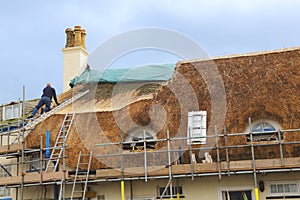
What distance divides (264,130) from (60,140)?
6.42 meters

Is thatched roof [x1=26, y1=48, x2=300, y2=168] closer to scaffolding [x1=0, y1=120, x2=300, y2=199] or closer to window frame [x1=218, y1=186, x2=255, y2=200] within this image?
scaffolding [x1=0, y1=120, x2=300, y2=199]

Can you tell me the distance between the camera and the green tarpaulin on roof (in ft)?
59.1

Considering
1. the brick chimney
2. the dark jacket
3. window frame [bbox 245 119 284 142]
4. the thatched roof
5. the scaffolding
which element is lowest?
the scaffolding

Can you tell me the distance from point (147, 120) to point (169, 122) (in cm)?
74

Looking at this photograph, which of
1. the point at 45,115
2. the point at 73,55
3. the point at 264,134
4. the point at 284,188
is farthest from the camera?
the point at 73,55

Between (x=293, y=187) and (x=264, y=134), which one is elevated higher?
(x=264, y=134)

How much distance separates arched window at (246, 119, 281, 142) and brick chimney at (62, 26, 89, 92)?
28.9 feet

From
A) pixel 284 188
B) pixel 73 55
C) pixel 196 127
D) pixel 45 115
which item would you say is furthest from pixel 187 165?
pixel 73 55

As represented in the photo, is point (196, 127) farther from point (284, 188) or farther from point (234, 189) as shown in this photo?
point (284, 188)

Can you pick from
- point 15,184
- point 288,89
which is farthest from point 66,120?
point 288,89

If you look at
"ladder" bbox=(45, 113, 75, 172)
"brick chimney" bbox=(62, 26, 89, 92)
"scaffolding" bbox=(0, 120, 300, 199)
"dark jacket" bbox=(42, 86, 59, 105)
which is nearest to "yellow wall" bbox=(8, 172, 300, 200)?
"scaffolding" bbox=(0, 120, 300, 199)

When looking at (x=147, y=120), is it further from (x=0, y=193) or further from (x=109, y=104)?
(x=0, y=193)

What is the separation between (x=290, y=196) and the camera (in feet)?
44.8

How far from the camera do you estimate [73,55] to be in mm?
21141
